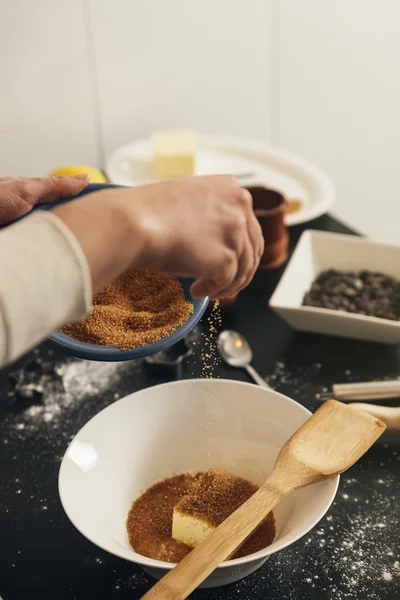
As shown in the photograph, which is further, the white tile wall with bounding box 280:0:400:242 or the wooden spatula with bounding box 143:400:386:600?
the white tile wall with bounding box 280:0:400:242

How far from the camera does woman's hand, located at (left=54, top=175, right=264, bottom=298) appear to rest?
587 mm

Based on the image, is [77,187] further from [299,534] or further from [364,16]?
[364,16]

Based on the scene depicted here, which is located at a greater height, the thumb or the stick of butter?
the thumb

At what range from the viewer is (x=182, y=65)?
7.00 ft

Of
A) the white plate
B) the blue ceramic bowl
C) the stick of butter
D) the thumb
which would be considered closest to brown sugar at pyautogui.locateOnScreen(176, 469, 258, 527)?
the blue ceramic bowl

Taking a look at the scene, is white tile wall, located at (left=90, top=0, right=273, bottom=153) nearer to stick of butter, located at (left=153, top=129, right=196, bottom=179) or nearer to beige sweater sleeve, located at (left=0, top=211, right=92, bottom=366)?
stick of butter, located at (left=153, top=129, right=196, bottom=179)

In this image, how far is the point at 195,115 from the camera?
223cm

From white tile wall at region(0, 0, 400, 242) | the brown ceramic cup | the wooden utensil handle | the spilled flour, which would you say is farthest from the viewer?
white tile wall at region(0, 0, 400, 242)

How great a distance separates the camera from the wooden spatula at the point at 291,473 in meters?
0.68

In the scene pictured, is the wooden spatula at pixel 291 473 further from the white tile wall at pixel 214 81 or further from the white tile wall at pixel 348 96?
the white tile wall at pixel 348 96

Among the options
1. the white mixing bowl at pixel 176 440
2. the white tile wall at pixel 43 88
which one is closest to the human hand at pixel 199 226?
the white mixing bowl at pixel 176 440

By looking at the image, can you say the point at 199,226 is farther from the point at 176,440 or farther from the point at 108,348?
the point at 176,440

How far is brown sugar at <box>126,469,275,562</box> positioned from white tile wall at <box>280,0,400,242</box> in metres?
1.77

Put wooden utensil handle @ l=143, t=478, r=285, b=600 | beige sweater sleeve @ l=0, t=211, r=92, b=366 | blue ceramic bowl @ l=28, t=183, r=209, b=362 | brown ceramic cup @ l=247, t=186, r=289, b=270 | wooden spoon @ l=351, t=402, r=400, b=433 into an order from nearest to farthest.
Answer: beige sweater sleeve @ l=0, t=211, r=92, b=366 < wooden utensil handle @ l=143, t=478, r=285, b=600 < blue ceramic bowl @ l=28, t=183, r=209, b=362 < wooden spoon @ l=351, t=402, r=400, b=433 < brown ceramic cup @ l=247, t=186, r=289, b=270
